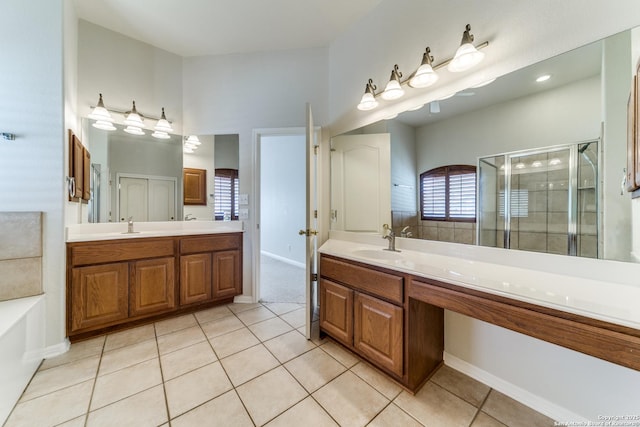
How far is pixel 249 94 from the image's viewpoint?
9.01 ft

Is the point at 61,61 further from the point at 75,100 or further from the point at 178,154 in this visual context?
the point at 178,154

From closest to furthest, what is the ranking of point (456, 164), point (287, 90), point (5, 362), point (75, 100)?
point (5, 362)
point (456, 164)
point (75, 100)
point (287, 90)

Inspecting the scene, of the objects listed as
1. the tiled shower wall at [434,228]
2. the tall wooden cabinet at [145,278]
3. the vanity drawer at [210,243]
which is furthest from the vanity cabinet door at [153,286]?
the tiled shower wall at [434,228]

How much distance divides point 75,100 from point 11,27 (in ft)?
1.86

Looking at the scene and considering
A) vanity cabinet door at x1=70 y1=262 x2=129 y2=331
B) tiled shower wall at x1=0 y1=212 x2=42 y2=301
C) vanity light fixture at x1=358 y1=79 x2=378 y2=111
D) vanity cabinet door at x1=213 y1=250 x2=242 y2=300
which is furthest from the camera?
vanity cabinet door at x1=213 y1=250 x2=242 y2=300

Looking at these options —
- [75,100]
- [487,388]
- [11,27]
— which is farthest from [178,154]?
[487,388]

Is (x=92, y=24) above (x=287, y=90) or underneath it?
above

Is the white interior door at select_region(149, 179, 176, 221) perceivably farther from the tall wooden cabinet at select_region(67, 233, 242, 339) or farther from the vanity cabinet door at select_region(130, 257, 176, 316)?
the vanity cabinet door at select_region(130, 257, 176, 316)

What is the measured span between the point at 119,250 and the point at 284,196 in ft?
10.3

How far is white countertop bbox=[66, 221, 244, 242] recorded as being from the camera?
199 centimetres

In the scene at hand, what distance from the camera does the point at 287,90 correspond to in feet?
8.86

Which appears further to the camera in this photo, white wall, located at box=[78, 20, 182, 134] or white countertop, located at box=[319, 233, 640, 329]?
white wall, located at box=[78, 20, 182, 134]

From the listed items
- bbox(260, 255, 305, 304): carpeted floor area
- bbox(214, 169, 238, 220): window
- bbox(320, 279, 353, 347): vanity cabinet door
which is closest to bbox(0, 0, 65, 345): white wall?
bbox(214, 169, 238, 220): window

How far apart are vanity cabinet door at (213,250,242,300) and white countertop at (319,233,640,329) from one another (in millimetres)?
1577
